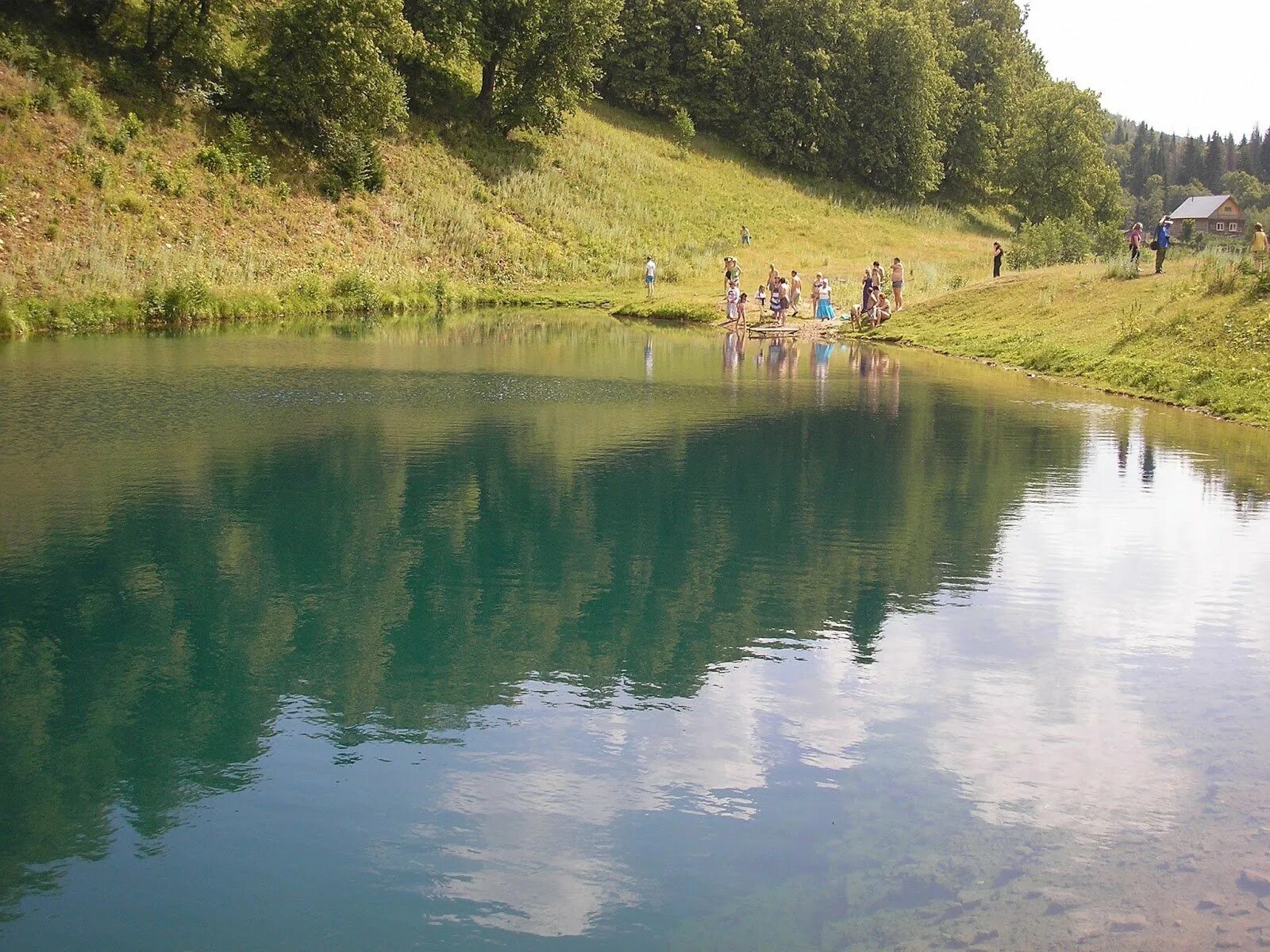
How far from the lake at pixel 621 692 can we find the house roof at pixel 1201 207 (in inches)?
5659

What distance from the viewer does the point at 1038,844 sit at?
24.3 ft

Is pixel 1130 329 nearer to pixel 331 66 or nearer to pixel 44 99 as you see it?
pixel 331 66

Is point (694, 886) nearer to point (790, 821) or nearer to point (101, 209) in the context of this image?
point (790, 821)

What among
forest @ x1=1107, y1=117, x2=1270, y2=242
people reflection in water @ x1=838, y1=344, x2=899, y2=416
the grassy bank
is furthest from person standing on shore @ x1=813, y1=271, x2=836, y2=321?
forest @ x1=1107, y1=117, x2=1270, y2=242

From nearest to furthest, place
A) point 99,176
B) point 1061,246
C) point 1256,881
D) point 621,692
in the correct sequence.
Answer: point 1256,881 → point 621,692 → point 99,176 → point 1061,246

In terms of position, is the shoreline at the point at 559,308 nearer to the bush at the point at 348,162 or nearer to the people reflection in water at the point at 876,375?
the people reflection in water at the point at 876,375

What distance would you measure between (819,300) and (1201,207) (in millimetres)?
124534

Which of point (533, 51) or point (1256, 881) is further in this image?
point (533, 51)

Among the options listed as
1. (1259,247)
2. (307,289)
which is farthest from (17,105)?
(1259,247)

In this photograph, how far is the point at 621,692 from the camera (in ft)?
32.0

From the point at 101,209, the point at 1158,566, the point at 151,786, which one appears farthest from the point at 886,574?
the point at 101,209

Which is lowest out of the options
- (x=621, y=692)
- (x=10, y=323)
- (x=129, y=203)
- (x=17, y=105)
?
(x=621, y=692)

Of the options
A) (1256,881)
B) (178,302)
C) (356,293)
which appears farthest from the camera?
(356,293)

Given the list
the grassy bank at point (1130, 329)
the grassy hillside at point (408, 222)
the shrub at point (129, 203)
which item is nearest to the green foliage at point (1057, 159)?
the grassy hillside at point (408, 222)
